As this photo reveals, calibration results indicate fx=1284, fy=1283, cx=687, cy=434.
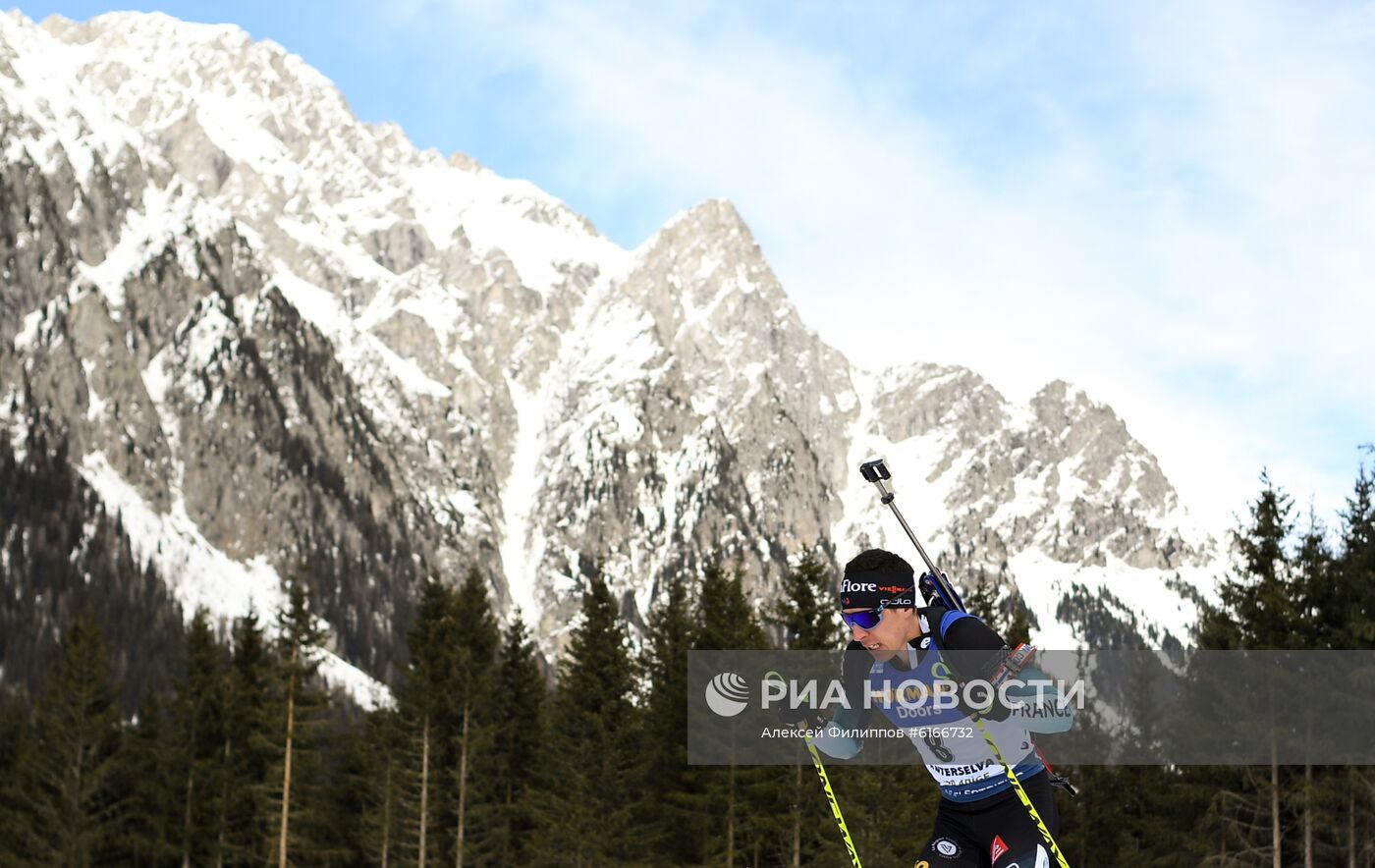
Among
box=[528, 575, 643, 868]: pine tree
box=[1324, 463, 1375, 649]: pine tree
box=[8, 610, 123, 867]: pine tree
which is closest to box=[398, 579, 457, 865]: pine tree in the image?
box=[528, 575, 643, 868]: pine tree

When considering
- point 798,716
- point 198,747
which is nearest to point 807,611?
point 798,716

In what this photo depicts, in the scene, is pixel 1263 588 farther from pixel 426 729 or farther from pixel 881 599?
pixel 426 729

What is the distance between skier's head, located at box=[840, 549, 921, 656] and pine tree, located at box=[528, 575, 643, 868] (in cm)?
3061

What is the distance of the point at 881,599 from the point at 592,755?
1305 inches

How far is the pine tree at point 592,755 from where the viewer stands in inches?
1467

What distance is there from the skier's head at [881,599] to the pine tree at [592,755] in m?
30.6

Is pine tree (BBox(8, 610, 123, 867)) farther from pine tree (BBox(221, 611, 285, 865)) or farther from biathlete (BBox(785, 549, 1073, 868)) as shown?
biathlete (BBox(785, 549, 1073, 868))

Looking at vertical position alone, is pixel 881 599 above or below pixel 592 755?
above

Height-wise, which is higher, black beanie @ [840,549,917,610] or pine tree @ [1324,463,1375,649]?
pine tree @ [1324,463,1375,649]

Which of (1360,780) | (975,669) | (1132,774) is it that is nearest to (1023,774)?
(975,669)

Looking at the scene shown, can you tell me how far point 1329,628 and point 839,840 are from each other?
11.8 metres

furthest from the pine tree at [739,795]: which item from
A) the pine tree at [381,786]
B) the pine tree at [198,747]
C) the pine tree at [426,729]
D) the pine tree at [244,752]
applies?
the pine tree at [198,747]

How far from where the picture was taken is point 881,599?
7.75 metres

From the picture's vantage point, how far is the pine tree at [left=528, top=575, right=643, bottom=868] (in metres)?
37.2
